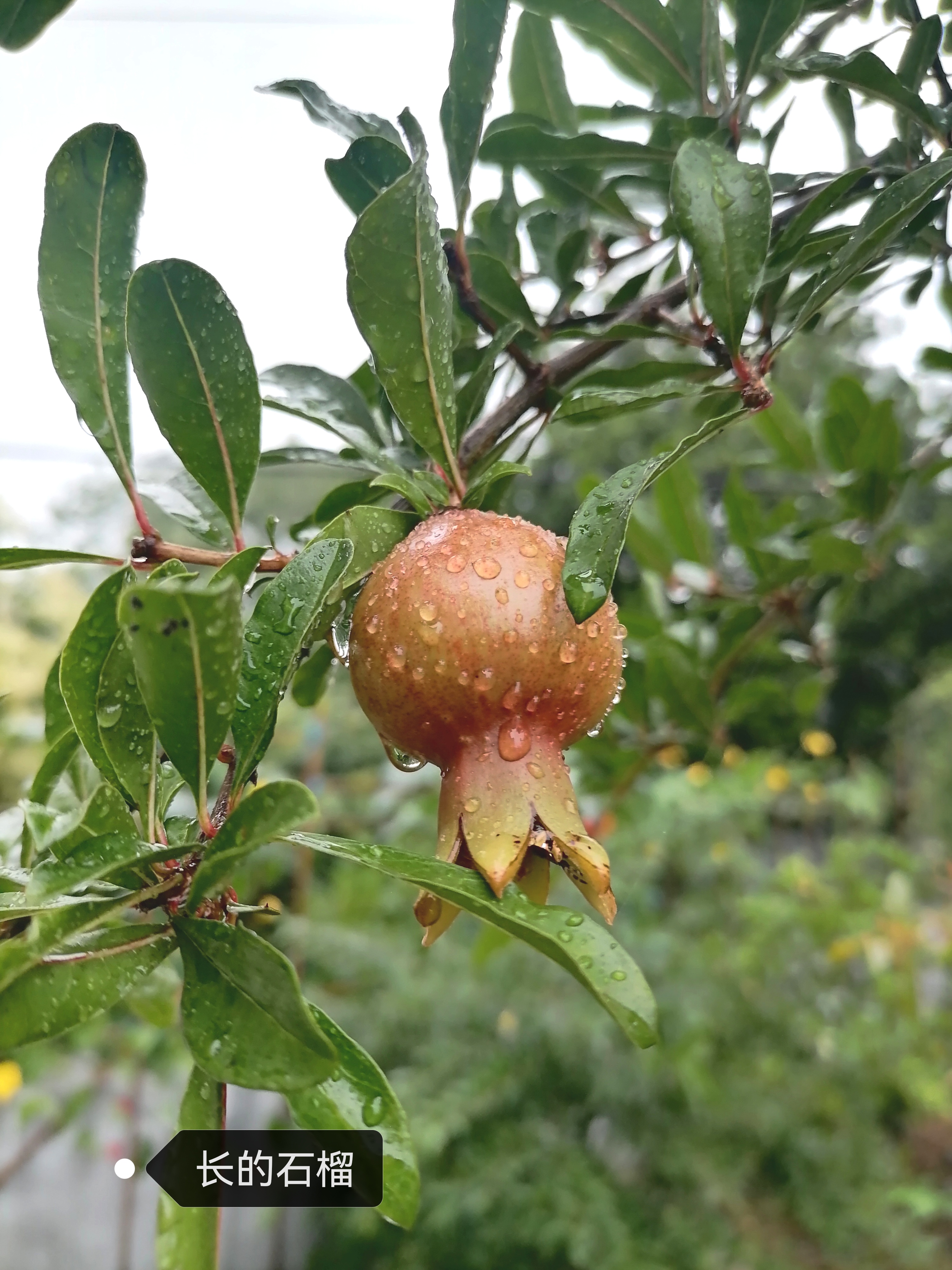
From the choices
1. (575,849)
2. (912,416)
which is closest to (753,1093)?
(912,416)

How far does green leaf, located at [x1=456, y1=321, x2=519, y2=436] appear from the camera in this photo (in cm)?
41

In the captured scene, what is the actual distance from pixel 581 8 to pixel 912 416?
154cm

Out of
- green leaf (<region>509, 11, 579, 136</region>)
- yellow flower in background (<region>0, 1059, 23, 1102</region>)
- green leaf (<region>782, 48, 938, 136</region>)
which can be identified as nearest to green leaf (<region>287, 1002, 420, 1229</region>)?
green leaf (<region>782, 48, 938, 136</region>)

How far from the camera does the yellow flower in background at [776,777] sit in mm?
2514

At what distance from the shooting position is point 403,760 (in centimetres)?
42

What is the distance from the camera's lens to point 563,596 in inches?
14.0

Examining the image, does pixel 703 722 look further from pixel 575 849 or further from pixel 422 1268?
pixel 422 1268

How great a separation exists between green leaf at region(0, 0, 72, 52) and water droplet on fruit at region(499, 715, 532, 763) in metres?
0.36

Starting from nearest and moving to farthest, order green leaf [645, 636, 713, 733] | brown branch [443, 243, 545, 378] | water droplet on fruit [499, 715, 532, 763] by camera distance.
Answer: water droplet on fruit [499, 715, 532, 763] < brown branch [443, 243, 545, 378] < green leaf [645, 636, 713, 733]

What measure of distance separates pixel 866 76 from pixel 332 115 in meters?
0.27

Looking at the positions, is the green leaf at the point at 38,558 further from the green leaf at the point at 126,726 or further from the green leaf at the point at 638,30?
the green leaf at the point at 638,30

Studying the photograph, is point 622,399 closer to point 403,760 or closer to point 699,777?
point 403,760

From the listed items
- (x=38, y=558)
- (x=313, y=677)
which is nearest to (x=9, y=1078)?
(x=313, y=677)

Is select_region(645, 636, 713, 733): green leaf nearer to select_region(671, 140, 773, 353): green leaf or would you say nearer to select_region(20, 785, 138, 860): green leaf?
select_region(671, 140, 773, 353): green leaf
